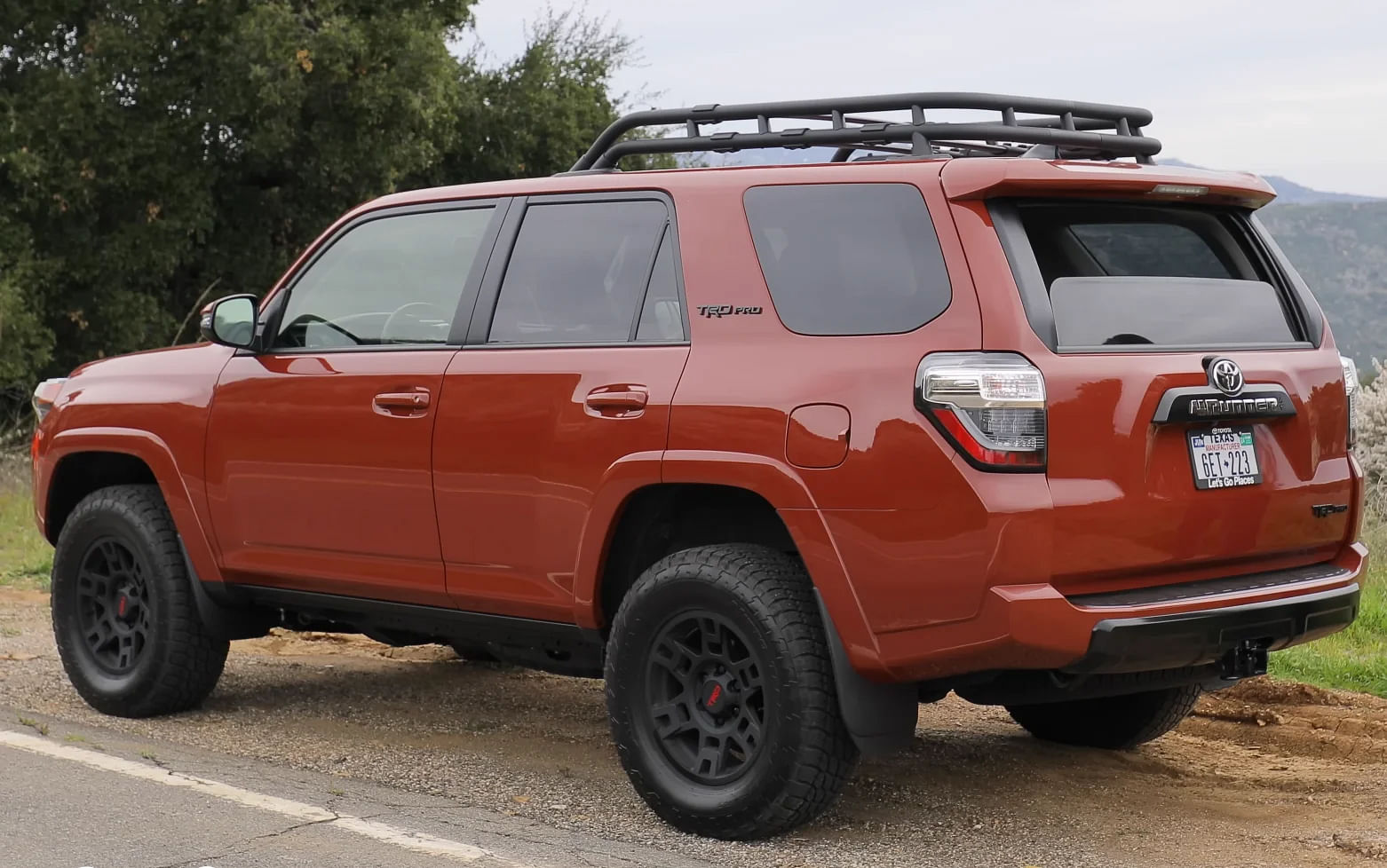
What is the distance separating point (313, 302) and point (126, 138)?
16.3 m

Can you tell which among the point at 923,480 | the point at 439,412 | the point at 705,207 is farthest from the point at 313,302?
the point at 923,480

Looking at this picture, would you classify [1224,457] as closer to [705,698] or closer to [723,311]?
[723,311]

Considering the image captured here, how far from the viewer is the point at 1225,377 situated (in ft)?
15.0

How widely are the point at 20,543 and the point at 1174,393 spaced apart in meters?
9.64

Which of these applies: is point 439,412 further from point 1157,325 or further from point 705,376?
point 1157,325

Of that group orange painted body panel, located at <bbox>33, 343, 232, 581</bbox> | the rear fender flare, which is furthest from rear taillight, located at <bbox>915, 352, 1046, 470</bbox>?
orange painted body panel, located at <bbox>33, 343, 232, 581</bbox>

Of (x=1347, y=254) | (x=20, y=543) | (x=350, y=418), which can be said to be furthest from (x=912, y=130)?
(x=1347, y=254)

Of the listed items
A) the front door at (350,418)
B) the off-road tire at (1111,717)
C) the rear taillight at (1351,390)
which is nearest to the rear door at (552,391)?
the front door at (350,418)

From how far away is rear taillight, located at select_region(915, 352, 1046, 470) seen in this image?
14.1 feet

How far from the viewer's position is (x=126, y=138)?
21.1 m

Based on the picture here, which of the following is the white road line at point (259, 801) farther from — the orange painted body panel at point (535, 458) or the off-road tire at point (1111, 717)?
the off-road tire at point (1111, 717)

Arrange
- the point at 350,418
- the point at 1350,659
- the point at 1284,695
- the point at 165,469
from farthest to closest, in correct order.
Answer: the point at 1350,659 < the point at 1284,695 < the point at 165,469 < the point at 350,418

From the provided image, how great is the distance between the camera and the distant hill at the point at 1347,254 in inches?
2046

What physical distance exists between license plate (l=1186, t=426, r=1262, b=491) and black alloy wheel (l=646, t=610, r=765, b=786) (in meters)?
1.31
